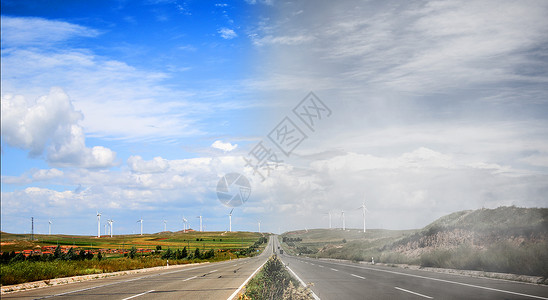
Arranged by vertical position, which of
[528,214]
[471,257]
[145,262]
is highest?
[528,214]

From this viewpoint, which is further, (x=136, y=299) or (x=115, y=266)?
(x=115, y=266)

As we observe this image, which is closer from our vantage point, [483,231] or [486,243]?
[486,243]

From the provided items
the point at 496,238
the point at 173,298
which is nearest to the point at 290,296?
the point at 173,298

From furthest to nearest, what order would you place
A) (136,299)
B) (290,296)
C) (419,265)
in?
(419,265)
(136,299)
(290,296)

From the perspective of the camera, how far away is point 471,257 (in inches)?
973

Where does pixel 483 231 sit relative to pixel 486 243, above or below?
→ above

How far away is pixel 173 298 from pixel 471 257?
18269 mm

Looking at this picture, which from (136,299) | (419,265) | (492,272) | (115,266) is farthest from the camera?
(115,266)

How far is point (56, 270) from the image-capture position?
26047 mm

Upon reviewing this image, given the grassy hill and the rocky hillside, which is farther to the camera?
the rocky hillside

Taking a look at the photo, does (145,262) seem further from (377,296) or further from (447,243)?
(377,296)

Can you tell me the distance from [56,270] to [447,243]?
28.7 meters

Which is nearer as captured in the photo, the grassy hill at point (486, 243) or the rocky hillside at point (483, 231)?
the grassy hill at point (486, 243)

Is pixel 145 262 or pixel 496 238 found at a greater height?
pixel 496 238
